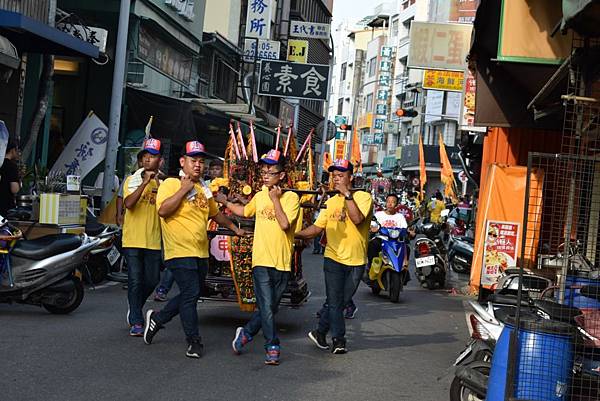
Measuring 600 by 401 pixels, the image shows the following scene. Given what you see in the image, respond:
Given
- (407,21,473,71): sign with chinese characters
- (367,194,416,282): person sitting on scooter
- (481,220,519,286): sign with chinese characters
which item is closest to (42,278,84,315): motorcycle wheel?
(367,194,416,282): person sitting on scooter

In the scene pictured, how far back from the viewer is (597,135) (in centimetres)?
863

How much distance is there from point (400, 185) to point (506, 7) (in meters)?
41.3

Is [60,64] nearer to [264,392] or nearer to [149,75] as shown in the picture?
[149,75]

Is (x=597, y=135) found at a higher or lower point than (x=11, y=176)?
higher

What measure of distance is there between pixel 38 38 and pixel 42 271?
672 cm

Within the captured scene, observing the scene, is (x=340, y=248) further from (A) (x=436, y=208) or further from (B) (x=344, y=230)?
(A) (x=436, y=208)

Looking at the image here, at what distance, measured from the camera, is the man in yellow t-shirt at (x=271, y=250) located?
8.28 metres

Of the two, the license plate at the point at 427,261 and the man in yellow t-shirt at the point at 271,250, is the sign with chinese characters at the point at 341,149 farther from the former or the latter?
the man in yellow t-shirt at the point at 271,250

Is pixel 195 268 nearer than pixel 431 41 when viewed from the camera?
Yes

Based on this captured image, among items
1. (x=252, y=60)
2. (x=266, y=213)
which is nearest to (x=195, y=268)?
(x=266, y=213)

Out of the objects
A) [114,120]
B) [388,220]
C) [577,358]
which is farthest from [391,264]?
[577,358]

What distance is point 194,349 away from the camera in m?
8.27

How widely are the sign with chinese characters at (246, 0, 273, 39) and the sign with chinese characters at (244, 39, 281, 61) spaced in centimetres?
64

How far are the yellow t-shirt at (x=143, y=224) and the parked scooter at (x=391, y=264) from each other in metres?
5.54
